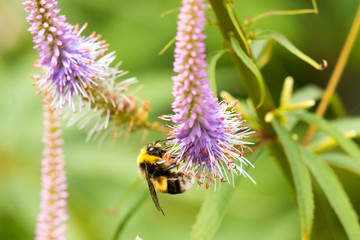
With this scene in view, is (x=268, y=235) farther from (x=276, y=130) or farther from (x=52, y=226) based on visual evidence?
(x=52, y=226)

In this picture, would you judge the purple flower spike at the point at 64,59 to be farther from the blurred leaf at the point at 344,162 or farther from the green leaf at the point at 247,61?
the blurred leaf at the point at 344,162

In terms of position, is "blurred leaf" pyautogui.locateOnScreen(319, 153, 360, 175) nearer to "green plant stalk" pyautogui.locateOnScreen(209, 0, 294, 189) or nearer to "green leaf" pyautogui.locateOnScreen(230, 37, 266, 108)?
"green plant stalk" pyautogui.locateOnScreen(209, 0, 294, 189)

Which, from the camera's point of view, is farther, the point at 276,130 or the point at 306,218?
the point at 276,130

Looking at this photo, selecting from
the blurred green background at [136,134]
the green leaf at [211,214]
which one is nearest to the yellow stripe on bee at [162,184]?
the green leaf at [211,214]

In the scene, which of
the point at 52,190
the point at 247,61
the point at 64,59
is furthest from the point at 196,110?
the point at 52,190

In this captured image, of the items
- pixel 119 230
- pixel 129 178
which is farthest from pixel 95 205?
pixel 119 230

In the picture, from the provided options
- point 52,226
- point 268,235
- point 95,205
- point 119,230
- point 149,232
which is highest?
point 52,226

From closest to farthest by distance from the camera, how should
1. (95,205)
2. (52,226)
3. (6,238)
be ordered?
(52,226), (6,238), (95,205)
